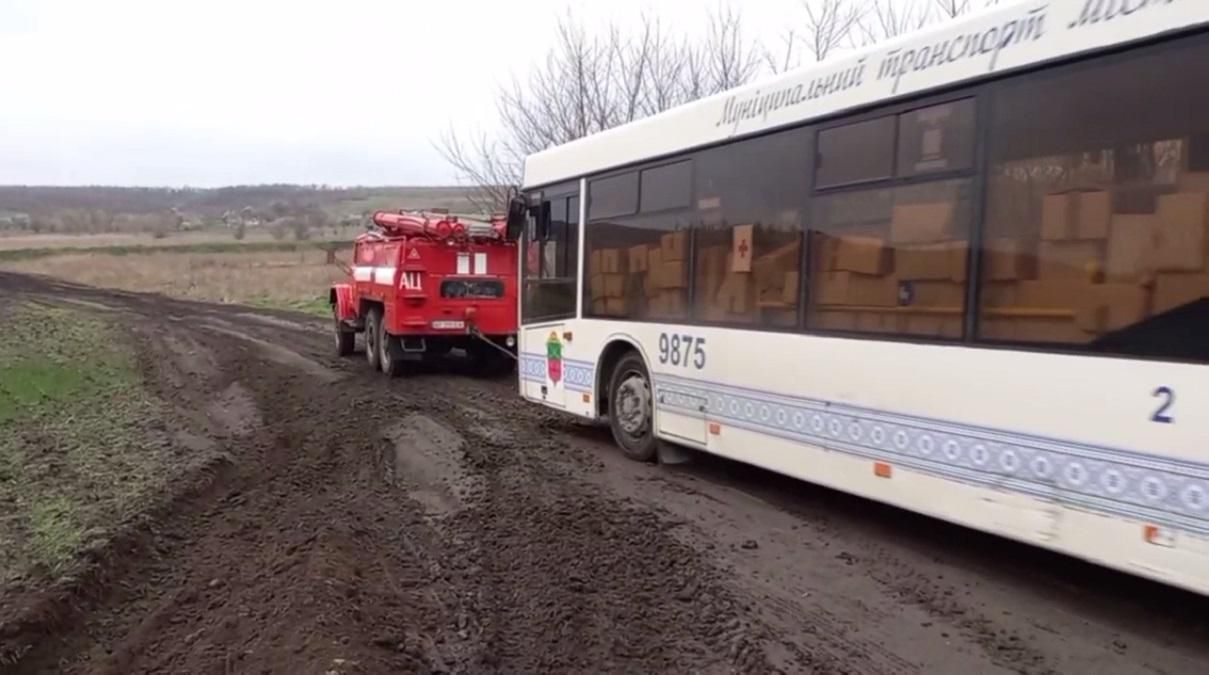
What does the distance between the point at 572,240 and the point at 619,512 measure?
3624 millimetres

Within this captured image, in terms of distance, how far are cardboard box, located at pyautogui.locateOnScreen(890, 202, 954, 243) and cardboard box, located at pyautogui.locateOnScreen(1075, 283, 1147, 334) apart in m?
0.92

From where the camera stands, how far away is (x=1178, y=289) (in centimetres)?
436

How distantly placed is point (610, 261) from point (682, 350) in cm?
147

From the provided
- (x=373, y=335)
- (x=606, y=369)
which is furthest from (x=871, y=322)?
(x=373, y=335)

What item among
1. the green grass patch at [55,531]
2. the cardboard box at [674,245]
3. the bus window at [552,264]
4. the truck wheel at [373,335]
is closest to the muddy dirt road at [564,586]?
the green grass patch at [55,531]

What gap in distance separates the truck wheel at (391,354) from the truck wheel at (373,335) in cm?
35

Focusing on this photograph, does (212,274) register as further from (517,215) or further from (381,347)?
(517,215)

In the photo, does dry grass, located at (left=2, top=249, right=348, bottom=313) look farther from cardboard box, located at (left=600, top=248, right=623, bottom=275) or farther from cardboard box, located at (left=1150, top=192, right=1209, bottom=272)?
cardboard box, located at (left=1150, top=192, right=1209, bottom=272)

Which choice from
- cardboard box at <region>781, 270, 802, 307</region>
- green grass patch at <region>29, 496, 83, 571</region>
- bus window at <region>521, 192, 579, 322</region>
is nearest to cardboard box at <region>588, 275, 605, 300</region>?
bus window at <region>521, 192, 579, 322</region>

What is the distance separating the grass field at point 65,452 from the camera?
6.54 meters

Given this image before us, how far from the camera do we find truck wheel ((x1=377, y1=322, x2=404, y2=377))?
51.9 feet

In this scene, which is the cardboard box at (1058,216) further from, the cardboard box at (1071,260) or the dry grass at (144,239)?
the dry grass at (144,239)

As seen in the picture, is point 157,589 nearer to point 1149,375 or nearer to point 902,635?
point 902,635

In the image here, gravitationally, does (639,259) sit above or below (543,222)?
below
